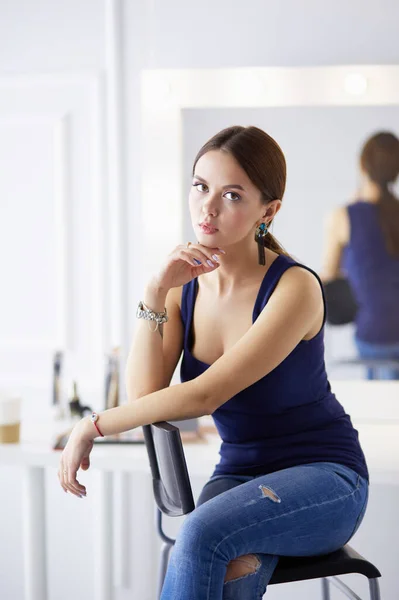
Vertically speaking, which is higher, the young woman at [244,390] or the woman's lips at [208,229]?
the woman's lips at [208,229]

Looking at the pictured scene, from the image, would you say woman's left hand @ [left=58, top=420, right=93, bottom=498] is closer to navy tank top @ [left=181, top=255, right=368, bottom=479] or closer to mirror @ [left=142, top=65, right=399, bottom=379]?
navy tank top @ [left=181, top=255, right=368, bottom=479]

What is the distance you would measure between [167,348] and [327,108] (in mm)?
981

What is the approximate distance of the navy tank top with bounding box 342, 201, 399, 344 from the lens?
2230 millimetres

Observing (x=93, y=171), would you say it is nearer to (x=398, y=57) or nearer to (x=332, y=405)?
(x=398, y=57)

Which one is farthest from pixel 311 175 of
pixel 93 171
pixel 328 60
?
pixel 93 171

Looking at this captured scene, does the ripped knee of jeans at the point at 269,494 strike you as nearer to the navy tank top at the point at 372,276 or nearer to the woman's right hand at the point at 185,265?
the woman's right hand at the point at 185,265

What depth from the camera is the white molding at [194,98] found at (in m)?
2.23

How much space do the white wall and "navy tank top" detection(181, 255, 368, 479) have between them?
Answer: 0.96 m

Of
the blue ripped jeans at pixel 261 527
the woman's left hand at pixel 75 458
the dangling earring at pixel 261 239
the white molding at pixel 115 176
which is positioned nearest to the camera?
the blue ripped jeans at pixel 261 527

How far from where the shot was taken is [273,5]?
228 centimetres

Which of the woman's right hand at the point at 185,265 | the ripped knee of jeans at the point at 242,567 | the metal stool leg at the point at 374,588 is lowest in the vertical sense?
the metal stool leg at the point at 374,588

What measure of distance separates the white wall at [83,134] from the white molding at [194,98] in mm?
62

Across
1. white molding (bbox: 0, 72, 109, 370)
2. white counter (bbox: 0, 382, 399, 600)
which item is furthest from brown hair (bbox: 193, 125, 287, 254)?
white molding (bbox: 0, 72, 109, 370)

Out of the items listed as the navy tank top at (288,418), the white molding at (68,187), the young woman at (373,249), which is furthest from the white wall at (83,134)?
the navy tank top at (288,418)
